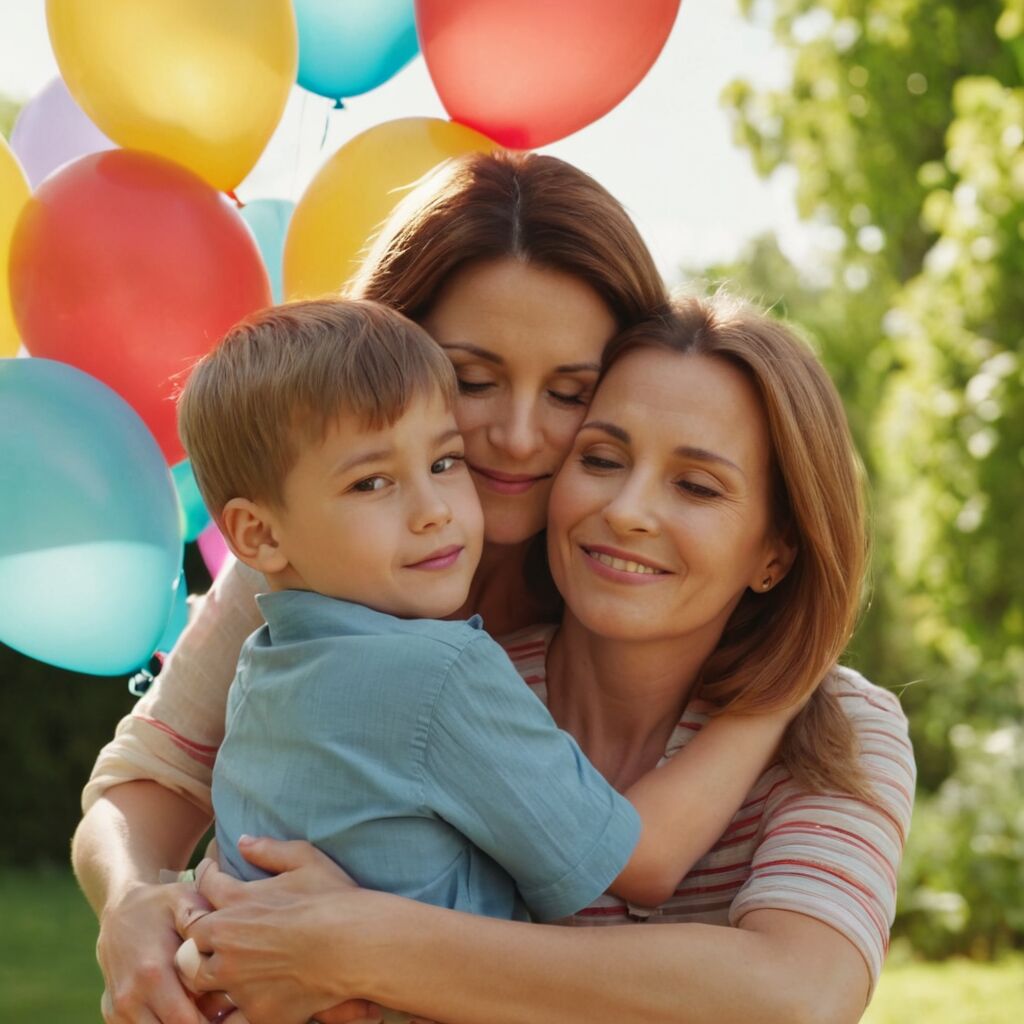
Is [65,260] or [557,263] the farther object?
[65,260]

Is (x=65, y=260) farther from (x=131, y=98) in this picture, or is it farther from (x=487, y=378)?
(x=487, y=378)

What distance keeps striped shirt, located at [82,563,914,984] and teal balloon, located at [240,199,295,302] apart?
131 cm

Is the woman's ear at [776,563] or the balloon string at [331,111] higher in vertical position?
the balloon string at [331,111]

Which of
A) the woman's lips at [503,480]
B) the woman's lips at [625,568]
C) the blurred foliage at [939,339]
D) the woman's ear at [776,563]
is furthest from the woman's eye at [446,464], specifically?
the blurred foliage at [939,339]

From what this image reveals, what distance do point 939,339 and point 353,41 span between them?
460 centimetres

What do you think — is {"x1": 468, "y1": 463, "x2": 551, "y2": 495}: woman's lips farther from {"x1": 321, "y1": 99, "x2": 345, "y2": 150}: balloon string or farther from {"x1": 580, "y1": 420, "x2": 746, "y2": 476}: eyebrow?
{"x1": 321, "y1": 99, "x2": 345, "y2": 150}: balloon string

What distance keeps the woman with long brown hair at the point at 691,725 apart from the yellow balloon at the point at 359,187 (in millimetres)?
773

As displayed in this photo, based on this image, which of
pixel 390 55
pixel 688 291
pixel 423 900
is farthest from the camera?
pixel 390 55

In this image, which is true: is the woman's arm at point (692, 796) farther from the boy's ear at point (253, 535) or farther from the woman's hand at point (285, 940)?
the boy's ear at point (253, 535)

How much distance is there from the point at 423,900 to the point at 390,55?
83.9 inches

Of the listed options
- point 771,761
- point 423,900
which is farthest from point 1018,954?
point 423,900

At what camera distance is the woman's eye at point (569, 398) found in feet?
8.70

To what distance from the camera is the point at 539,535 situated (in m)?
2.91

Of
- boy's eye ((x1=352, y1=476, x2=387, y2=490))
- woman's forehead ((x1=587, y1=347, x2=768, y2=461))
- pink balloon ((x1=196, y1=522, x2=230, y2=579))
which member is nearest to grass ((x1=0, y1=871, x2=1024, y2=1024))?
pink balloon ((x1=196, y1=522, x2=230, y2=579))
